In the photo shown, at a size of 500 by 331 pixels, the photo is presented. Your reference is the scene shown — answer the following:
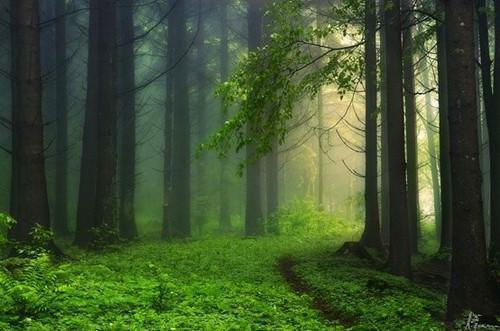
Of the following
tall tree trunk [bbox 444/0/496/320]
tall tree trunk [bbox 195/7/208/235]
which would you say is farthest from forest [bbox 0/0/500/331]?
tall tree trunk [bbox 195/7/208/235]

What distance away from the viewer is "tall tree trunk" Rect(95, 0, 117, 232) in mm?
15531

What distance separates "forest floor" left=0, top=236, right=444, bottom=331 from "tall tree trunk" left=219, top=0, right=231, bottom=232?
1819 centimetres

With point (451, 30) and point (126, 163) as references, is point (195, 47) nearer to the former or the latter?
point (126, 163)

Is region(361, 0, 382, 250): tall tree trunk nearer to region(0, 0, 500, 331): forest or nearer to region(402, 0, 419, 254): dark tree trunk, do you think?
region(0, 0, 500, 331): forest

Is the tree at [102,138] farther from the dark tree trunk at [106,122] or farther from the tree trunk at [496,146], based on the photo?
the tree trunk at [496,146]

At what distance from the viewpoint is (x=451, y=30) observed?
759 cm

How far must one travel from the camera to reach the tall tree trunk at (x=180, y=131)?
2414 centimetres

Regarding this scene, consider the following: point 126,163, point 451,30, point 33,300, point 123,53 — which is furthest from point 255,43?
point 33,300

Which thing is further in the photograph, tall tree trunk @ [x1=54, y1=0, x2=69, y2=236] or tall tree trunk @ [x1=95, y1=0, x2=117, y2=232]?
tall tree trunk @ [x1=54, y1=0, x2=69, y2=236]

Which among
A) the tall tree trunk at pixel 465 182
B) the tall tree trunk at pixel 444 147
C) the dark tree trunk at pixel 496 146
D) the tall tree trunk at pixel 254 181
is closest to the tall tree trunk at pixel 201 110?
the tall tree trunk at pixel 254 181

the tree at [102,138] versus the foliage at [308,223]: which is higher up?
the tree at [102,138]

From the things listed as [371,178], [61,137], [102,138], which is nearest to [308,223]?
[371,178]

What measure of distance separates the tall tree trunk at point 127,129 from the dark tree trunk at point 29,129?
7487 millimetres

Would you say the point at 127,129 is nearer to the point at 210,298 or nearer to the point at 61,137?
the point at 61,137
